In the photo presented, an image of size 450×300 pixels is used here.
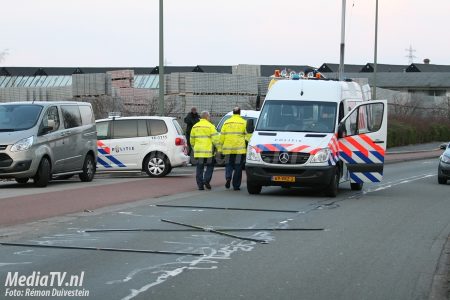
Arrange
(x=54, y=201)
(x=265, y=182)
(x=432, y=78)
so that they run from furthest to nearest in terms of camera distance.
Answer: (x=432, y=78)
(x=265, y=182)
(x=54, y=201)

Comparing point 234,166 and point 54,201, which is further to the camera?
point 234,166

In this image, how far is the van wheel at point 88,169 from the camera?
1979cm

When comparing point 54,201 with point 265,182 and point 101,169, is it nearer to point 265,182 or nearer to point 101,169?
point 265,182

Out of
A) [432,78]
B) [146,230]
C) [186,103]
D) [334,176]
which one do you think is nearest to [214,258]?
[146,230]

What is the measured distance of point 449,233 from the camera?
11.2 meters

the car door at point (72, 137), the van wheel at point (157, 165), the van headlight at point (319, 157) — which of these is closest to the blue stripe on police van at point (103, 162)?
the van wheel at point (157, 165)

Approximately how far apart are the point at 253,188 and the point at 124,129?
6394mm

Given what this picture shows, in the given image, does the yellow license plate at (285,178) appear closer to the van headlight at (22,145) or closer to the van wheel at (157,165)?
the van headlight at (22,145)

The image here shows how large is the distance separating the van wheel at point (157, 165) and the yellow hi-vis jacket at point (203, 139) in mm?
3895

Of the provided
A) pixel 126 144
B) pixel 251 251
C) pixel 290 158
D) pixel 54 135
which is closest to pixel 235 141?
pixel 290 158

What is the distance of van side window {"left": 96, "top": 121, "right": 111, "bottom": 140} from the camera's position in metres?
21.7

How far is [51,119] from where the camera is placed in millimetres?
18078

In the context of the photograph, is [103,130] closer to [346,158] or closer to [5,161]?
[5,161]

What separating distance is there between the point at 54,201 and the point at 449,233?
7441mm
